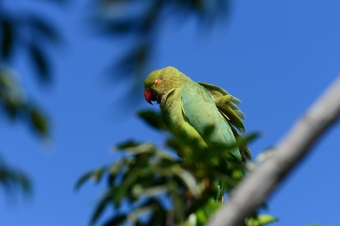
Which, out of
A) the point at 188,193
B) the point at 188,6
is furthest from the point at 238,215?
the point at 188,6

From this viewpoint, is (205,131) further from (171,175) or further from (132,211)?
(132,211)

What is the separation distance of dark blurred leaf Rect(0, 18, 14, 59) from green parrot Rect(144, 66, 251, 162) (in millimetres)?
1806

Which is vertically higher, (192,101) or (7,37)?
(192,101)

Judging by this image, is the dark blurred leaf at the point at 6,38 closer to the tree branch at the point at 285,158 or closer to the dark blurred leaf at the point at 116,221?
the dark blurred leaf at the point at 116,221

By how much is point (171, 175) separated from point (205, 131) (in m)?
0.14

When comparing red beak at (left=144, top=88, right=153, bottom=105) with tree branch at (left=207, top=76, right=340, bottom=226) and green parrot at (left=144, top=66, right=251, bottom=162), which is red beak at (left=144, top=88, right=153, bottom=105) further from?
tree branch at (left=207, top=76, right=340, bottom=226)

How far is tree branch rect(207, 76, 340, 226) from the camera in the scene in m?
0.64

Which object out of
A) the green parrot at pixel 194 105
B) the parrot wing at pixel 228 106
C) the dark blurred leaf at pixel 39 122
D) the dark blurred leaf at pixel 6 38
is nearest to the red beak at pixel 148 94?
the green parrot at pixel 194 105

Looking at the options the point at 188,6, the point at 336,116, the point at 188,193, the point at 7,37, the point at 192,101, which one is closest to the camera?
the point at 336,116

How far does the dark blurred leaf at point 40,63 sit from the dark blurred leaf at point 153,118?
0.80m

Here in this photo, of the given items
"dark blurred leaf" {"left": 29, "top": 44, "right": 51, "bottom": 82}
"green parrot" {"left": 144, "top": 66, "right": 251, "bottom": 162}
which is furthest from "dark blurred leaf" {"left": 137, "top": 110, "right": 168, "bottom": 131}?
"green parrot" {"left": 144, "top": 66, "right": 251, "bottom": 162}

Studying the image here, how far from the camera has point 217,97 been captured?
13.7 ft

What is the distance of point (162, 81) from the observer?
4621 millimetres

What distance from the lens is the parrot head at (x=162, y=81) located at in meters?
4.59
